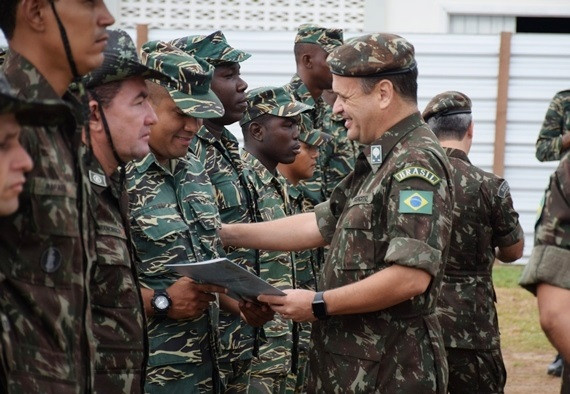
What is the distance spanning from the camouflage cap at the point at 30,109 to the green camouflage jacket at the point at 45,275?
0.23 feet

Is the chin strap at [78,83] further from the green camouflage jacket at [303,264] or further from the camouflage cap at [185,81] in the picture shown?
the green camouflage jacket at [303,264]

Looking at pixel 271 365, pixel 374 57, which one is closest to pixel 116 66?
pixel 374 57

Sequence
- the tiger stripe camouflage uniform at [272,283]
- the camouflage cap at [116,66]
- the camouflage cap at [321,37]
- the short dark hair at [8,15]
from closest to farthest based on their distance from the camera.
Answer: the short dark hair at [8,15] < the camouflage cap at [116,66] < the tiger stripe camouflage uniform at [272,283] < the camouflage cap at [321,37]

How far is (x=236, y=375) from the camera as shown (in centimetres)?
595

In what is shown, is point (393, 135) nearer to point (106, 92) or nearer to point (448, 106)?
point (106, 92)

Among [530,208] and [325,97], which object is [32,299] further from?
[530,208]

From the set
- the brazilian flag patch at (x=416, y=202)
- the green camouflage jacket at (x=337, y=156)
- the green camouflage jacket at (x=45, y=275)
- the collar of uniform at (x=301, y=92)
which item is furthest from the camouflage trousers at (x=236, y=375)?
the collar of uniform at (x=301, y=92)

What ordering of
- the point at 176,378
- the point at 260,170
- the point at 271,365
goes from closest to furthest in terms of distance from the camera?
the point at 176,378, the point at 271,365, the point at 260,170

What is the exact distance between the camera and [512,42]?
49.3ft

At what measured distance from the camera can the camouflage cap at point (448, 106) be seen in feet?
22.3

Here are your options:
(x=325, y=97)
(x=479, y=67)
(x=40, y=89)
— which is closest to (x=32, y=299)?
(x=40, y=89)

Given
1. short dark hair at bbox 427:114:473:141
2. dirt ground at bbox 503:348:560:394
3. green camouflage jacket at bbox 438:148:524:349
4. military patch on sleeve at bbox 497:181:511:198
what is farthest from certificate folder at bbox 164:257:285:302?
dirt ground at bbox 503:348:560:394

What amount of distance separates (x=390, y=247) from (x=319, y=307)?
39 centimetres

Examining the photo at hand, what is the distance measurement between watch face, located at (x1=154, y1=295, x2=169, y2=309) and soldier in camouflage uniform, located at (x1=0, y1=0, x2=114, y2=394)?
A: 4.34 ft
